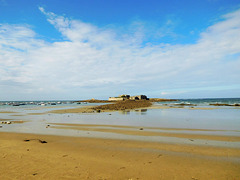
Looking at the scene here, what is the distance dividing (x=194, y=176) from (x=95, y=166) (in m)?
3.41

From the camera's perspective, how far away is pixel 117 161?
622cm

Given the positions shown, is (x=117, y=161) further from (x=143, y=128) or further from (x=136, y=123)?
(x=136, y=123)

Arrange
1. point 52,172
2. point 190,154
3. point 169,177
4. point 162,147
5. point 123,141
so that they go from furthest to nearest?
point 123,141
point 162,147
point 190,154
point 52,172
point 169,177

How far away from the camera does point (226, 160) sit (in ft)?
20.4

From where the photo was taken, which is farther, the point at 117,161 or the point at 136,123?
the point at 136,123

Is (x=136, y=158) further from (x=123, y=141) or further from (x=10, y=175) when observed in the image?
(x=10, y=175)

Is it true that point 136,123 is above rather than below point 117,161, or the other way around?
above

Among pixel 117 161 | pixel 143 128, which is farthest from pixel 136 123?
pixel 117 161

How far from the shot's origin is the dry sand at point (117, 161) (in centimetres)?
510

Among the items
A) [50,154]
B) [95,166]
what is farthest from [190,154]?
[50,154]

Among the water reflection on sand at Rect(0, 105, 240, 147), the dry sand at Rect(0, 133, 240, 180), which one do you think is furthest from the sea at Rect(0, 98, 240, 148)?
the dry sand at Rect(0, 133, 240, 180)

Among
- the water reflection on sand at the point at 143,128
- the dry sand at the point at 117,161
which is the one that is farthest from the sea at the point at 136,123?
the dry sand at the point at 117,161

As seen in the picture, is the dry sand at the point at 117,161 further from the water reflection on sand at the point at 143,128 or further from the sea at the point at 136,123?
the sea at the point at 136,123

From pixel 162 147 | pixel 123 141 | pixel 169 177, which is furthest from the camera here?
pixel 123 141
